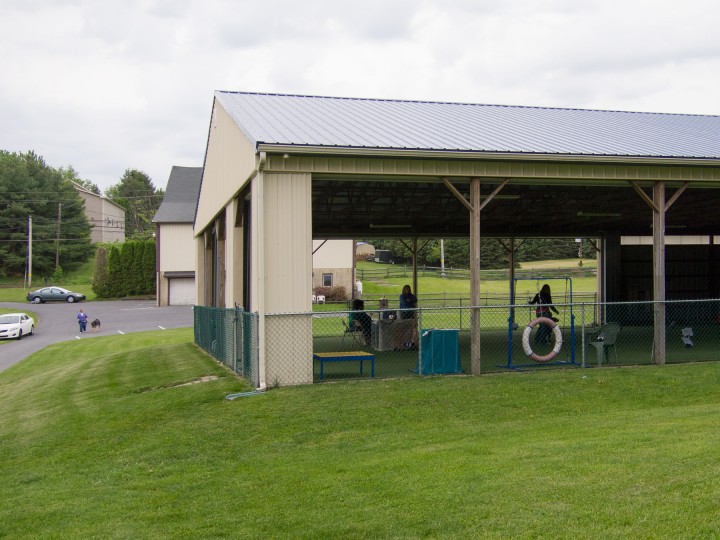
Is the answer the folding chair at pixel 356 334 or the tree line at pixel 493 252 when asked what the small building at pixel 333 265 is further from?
the folding chair at pixel 356 334

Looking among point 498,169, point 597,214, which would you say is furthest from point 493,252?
point 498,169

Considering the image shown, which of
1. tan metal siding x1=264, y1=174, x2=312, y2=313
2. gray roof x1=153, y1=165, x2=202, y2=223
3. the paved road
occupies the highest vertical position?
gray roof x1=153, y1=165, x2=202, y2=223

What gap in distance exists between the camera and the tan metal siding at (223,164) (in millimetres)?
14195

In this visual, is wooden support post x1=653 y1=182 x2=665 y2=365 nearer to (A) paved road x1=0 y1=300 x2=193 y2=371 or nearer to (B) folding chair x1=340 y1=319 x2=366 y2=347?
(B) folding chair x1=340 y1=319 x2=366 y2=347

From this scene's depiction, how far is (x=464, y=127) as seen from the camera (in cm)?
1612

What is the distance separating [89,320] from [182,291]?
1115cm

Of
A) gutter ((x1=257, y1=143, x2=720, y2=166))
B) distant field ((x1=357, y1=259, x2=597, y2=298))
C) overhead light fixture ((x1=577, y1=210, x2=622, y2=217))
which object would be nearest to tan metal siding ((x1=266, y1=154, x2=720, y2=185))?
gutter ((x1=257, y1=143, x2=720, y2=166))

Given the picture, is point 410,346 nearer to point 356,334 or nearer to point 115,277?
point 356,334

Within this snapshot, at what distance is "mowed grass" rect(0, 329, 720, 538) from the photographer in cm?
614

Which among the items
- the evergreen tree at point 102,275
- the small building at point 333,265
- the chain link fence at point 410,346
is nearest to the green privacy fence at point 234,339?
the chain link fence at point 410,346

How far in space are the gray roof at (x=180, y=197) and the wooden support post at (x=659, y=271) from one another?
4158cm

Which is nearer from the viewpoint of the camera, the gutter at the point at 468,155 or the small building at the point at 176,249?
the gutter at the point at 468,155

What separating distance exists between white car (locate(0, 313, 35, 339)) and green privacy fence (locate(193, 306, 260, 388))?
1709cm

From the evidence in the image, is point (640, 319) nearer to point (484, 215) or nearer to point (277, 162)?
point (484, 215)
